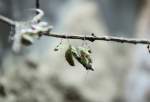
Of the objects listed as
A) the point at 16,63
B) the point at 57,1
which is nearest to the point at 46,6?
the point at 57,1

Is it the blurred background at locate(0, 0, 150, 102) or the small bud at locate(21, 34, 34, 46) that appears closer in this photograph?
the small bud at locate(21, 34, 34, 46)

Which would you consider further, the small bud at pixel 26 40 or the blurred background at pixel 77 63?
the blurred background at pixel 77 63

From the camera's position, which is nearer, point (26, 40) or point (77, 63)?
point (26, 40)

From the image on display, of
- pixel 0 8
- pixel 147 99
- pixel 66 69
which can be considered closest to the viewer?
pixel 0 8

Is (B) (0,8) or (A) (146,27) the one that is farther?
(A) (146,27)

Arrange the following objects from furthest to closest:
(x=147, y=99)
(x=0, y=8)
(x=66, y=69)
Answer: (x=147, y=99)
(x=66, y=69)
(x=0, y=8)

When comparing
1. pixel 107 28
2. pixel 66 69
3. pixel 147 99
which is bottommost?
pixel 147 99

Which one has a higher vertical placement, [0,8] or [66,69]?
[0,8]

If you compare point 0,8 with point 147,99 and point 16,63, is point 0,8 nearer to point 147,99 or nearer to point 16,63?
point 16,63
